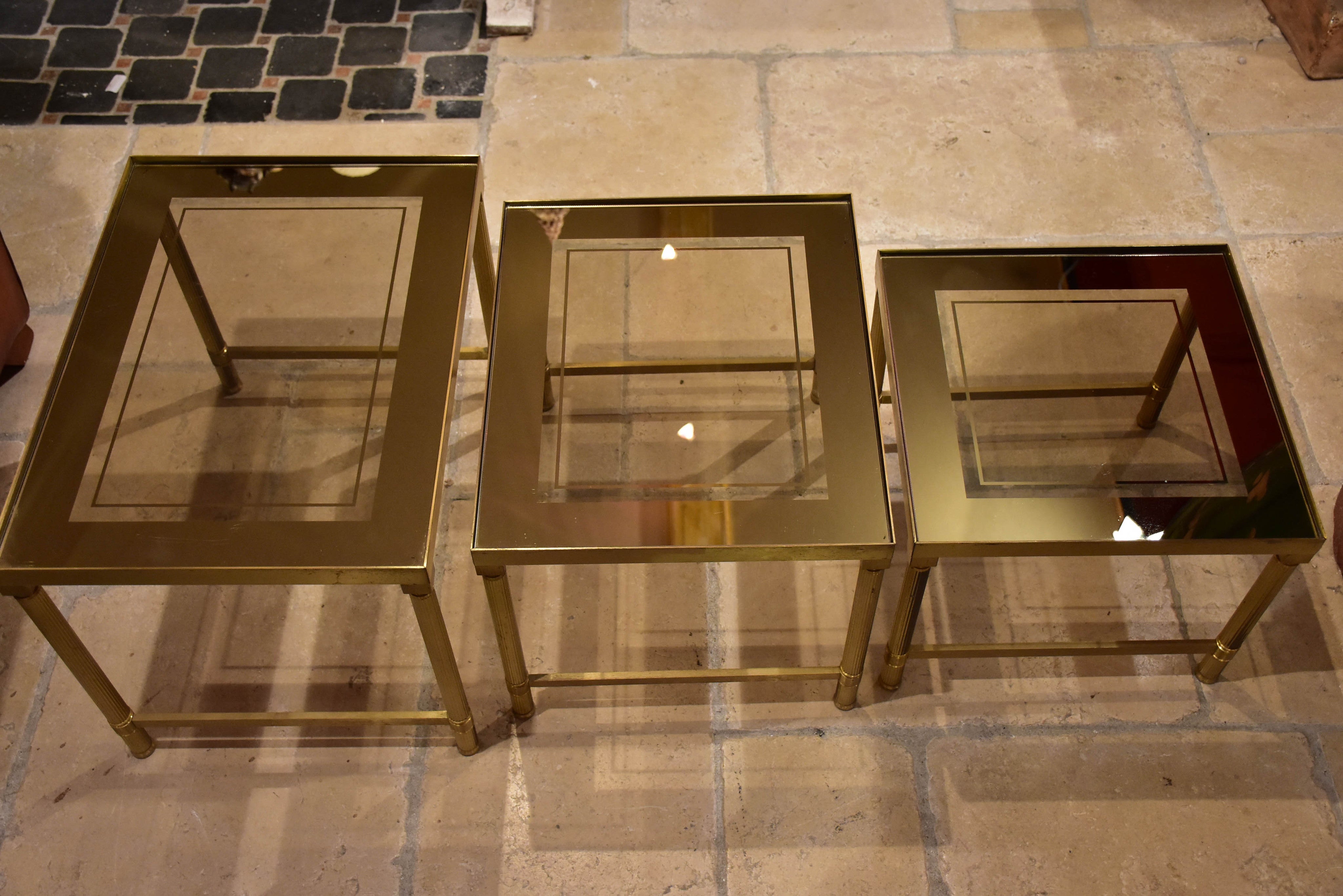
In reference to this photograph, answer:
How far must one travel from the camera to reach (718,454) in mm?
1785

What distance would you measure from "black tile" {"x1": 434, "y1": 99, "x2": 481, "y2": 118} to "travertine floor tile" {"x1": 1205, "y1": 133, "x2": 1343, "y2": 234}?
6.45 ft

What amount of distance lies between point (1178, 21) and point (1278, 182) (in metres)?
0.68

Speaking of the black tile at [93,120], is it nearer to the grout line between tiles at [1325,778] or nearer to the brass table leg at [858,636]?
the brass table leg at [858,636]

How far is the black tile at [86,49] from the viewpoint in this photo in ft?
10.7

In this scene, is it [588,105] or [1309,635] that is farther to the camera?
[588,105]

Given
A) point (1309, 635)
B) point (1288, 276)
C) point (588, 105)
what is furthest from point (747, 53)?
point (1309, 635)

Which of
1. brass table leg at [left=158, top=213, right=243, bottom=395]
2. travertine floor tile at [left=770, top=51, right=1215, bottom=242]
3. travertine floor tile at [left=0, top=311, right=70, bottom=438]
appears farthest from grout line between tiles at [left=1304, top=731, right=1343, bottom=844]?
travertine floor tile at [left=0, top=311, right=70, bottom=438]

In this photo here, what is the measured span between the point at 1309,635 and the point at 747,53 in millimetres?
2117

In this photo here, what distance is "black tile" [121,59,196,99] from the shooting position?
3.18 m

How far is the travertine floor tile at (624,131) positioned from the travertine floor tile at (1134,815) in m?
1.59

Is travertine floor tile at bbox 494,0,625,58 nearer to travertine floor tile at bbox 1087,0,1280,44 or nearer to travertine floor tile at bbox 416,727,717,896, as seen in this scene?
travertine floor tile at bbox 1087,0,1280,44

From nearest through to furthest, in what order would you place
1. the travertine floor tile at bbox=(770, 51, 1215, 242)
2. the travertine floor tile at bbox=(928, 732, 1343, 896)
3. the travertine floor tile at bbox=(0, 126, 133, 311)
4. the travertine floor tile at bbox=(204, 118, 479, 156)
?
the travertine floor tile at bbox=(928, 732, 1343, 896) → the travertine floor tile at bbox=(0, 126, 133, 311) → the travertine floor tile at bbox=(770, 51, 1215, 242) → the travertine floor tile at bbox=(204, 118, 479, 156)

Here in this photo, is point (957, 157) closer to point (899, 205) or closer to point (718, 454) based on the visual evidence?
point (899, 205)

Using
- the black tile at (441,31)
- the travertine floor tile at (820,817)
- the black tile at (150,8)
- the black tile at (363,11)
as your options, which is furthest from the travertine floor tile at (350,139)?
the travertine floor tile at (820,817)
